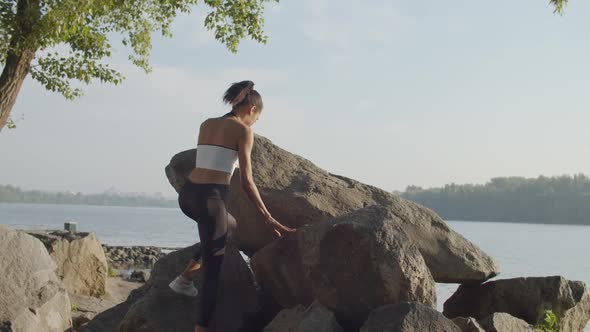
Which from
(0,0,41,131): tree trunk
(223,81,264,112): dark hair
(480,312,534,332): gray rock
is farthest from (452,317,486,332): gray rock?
(0,0,41,131): tree trunk

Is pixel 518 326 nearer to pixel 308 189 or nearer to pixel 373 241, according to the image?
pixel 373 241

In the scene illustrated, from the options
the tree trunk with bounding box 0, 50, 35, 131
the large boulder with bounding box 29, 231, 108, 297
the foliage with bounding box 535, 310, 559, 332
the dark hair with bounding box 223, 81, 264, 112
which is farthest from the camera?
the tree trunk with bounding box 0, 50, 35, 131

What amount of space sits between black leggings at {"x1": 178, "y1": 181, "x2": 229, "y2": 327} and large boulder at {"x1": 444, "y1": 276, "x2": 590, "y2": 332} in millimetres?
4695

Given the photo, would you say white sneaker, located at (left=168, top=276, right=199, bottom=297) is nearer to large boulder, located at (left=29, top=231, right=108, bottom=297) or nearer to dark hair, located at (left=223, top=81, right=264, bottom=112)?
dark hair, located at (left=223, top=81, right=264, bottom=112)

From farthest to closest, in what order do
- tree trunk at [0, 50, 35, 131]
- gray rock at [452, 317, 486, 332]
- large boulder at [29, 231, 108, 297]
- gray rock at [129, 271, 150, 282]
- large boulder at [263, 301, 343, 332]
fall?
gray rock at [129, 271, 150, 282]
tree trunk at [0, 50, 35, 131]
large boulder at [29, 231, 108, 297]
gray rock at [452, 317, 486, 332]
large boulder at [263, 301, 343, 332]

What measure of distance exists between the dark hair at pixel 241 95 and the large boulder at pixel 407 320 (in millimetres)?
2453

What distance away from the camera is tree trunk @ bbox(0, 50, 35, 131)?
1533 cm

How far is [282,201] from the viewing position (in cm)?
926

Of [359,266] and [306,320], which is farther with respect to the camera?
[359,266]

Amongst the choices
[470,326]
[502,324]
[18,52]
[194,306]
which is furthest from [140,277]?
[470,326]

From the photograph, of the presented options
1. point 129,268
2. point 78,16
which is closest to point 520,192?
point 129,268

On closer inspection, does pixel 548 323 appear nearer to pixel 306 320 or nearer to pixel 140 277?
pixel 306 320

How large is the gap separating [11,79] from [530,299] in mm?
11627

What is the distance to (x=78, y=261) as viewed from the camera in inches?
532
